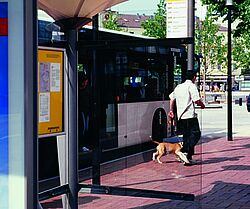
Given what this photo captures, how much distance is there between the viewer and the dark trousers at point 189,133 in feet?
30.6

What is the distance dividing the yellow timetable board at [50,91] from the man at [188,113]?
11.0 feet

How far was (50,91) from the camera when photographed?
16.0ft

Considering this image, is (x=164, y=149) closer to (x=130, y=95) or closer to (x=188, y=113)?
(x=130, y=95)

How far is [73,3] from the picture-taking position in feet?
17.4

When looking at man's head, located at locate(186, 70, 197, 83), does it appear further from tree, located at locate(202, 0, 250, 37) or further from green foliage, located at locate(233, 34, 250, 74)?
green foliage, located at locate(233, 34, 250, 74)

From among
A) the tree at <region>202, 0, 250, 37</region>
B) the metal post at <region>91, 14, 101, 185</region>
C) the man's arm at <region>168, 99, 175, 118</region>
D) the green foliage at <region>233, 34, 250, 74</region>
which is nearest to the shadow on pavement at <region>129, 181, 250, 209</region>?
the metal post at <region>91, 14, 101, 185</region>

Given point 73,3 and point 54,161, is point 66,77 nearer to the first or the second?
point 73,3

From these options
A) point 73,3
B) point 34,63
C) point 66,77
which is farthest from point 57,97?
point 34,63

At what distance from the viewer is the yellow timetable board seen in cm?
474

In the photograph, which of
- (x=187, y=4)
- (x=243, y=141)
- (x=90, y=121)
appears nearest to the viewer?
(x=90, y=121)

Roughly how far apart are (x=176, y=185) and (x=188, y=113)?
2478 mm

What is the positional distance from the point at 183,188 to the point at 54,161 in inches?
88.9

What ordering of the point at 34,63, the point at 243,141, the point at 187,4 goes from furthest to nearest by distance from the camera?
1. the point at 243,141
2. the point at 187,4
3. the point at 34,63

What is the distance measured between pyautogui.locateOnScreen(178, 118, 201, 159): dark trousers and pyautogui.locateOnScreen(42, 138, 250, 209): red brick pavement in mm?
265
